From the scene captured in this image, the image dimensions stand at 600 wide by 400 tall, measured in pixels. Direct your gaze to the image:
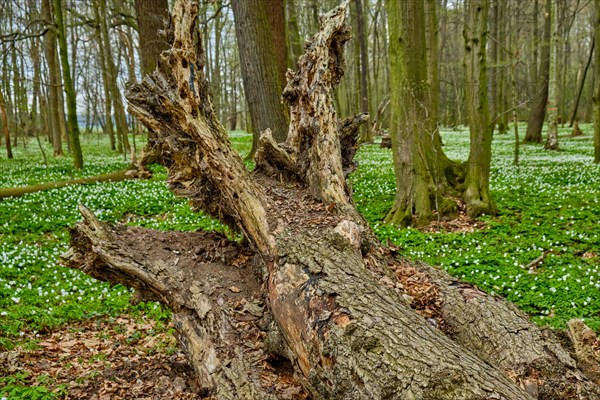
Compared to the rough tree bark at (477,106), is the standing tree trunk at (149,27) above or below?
above

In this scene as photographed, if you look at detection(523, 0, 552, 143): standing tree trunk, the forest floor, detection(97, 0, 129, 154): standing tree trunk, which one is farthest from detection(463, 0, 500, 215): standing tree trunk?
detection(523, 0, 552, 143): standing tree trunk

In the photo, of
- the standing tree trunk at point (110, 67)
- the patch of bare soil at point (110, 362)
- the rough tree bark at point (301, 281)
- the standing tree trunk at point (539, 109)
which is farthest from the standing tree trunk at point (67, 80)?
the standing tree trunk at point (539, 109)

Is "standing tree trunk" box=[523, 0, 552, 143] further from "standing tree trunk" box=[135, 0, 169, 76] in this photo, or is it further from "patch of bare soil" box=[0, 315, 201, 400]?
"patch of bare soil" box=[0, 315, 201, 400]

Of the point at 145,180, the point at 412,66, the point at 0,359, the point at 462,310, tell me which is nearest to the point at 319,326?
the point at 462,310

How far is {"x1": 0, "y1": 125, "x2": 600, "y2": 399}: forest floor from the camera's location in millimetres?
4172

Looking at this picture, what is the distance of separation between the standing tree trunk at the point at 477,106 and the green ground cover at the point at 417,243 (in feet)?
1.86

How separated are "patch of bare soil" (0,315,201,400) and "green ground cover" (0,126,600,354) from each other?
0.36m

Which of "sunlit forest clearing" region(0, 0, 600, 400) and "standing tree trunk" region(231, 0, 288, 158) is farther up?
"standing tree trunk" region(231, 0, 288, 158)

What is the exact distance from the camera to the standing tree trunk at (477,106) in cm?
870

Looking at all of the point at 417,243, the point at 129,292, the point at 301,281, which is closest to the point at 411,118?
the point at 417,243

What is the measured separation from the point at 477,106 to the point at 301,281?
23.5 ft

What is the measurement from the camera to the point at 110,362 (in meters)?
4.52

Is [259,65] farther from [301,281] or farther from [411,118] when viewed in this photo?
[301,281]

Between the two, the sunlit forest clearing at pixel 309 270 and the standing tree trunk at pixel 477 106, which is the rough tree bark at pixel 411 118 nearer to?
the sunlit forest clearing at pixel 309 270
